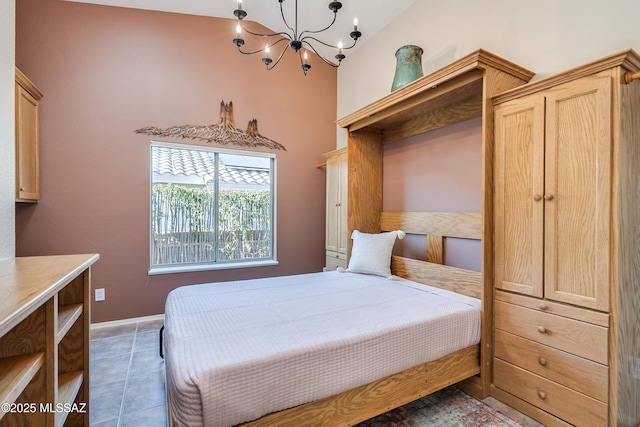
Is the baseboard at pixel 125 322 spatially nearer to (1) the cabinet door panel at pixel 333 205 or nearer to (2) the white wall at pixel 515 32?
(1) the cabinet door panel at pixel 333 205

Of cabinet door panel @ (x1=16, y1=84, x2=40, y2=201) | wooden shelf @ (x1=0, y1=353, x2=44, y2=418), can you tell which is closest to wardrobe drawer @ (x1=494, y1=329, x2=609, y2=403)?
wooden shelf @ (x1=0, y1=353, x2=44, y2=418)

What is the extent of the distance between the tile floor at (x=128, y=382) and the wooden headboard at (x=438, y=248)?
80 centimetres

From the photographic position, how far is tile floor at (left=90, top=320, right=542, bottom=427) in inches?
68.9

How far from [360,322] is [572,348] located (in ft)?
3.65

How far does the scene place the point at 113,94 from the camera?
3143 millimetres

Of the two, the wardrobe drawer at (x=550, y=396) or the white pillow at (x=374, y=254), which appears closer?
the wardrobe drawer at (x=550, y=396)

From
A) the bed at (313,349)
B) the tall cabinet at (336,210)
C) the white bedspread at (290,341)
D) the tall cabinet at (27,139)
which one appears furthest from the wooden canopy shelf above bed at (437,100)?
the tall cabinet at (27,139)

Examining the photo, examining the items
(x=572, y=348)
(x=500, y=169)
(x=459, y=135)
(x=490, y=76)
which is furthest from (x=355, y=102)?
(x=572, y=348)

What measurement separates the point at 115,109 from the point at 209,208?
1.42 m

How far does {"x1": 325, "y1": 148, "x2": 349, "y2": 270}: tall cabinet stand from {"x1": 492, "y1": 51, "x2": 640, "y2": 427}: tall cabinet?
1.83 meters

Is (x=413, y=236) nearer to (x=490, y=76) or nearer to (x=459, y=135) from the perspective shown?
(x=459, y=135)

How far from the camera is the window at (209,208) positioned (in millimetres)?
3438

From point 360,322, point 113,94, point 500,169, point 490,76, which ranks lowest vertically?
point 360,322

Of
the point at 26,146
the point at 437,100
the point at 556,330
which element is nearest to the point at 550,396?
the point at 556,330
